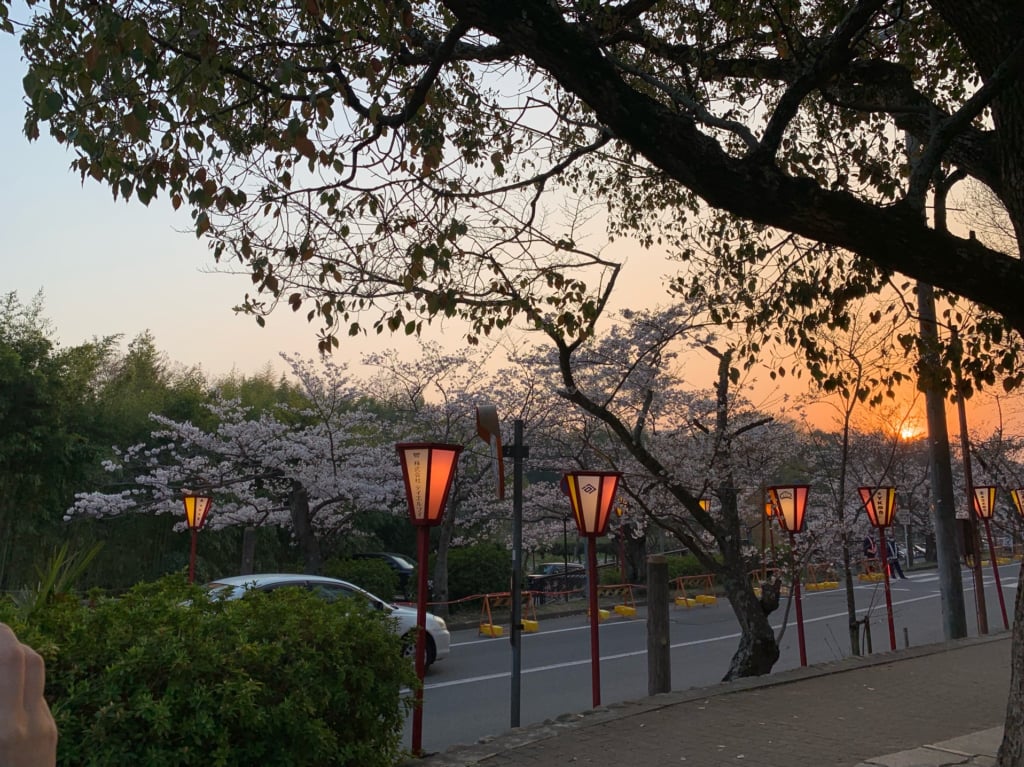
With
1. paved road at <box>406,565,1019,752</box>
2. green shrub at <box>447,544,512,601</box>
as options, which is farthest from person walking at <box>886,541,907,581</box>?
green shrub at <box>447,544,512,601</box>

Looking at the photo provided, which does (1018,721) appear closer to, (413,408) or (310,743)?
(310,743)

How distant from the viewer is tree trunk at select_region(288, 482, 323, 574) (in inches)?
→ 863

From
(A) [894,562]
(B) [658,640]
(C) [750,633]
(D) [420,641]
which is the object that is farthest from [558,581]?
(D) [420,641]

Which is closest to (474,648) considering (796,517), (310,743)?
(796,517)

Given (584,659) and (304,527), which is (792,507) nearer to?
(584,659)

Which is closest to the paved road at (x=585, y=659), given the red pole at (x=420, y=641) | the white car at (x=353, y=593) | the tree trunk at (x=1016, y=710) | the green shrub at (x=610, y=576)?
the white car at (x=353, y=593)

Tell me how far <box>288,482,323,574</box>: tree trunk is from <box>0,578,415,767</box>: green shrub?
54.6 ft

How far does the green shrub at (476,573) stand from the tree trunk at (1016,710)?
19.1 meters

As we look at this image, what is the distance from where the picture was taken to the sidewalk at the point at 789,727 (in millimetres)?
6266

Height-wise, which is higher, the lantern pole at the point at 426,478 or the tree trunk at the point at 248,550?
the lantern pole at the point at 426,478

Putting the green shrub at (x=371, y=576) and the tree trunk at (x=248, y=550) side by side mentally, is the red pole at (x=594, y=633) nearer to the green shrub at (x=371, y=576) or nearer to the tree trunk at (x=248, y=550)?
the green shrub at (x=371, y=576)

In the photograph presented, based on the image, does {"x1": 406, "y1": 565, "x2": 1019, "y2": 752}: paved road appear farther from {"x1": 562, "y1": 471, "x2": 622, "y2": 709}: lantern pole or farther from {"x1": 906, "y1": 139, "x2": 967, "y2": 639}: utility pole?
{"x1": 562, "y1": 471, "x2": 622, "y2": 709}: lantern pole

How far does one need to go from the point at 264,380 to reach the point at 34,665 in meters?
38.6

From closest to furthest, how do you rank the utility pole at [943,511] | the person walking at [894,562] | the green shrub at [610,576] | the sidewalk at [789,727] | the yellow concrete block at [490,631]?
the sidewalk at [789,727] → the utility pole at [943,511] → the yellow concrete block at [490,631] → the green shrub at [610,576] → the person walking at [894,562]
